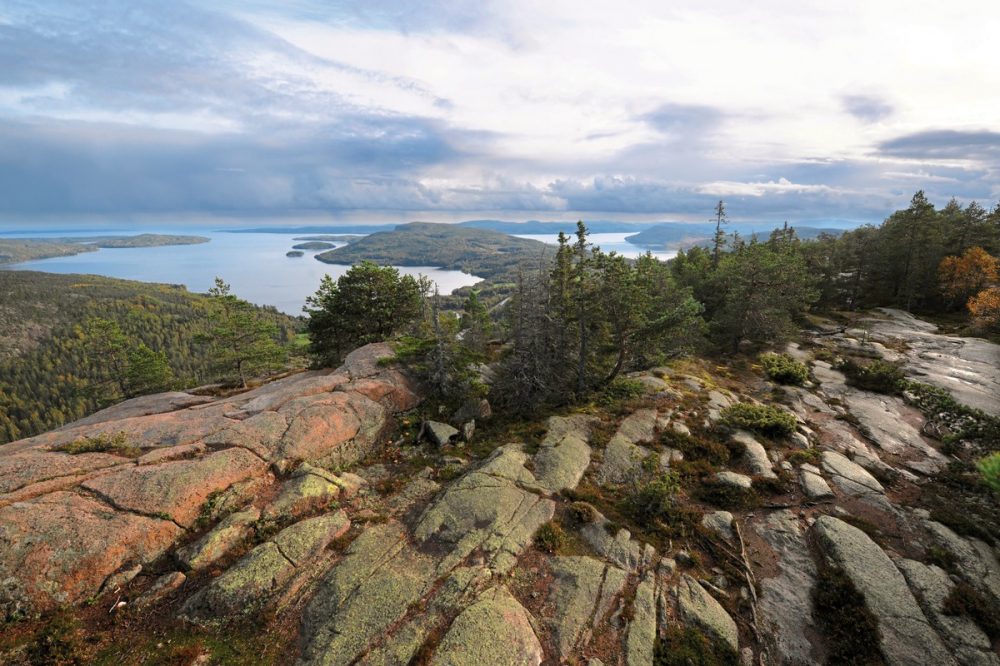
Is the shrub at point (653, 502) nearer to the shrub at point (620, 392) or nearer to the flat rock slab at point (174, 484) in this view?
the shrub at point (620, 392)

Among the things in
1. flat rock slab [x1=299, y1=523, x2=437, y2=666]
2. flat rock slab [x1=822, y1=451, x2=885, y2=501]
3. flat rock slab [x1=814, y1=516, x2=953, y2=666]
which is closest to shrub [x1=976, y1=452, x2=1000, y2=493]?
flat rock slab [x1=814, y1=516, x2=953, y2=666]

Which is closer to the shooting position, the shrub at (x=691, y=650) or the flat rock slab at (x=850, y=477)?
the shrub at (x=691, y=650)

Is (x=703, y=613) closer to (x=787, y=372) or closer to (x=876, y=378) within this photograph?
(x=787, y=372)

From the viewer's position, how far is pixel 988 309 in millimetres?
38312

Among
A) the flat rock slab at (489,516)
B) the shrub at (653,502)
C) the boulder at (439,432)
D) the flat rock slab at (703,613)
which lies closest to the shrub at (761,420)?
the shrub at (653,502)

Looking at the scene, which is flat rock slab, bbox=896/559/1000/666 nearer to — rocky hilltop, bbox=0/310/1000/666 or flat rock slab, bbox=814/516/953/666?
rocky hilltop, bbox=0/310/1000/666

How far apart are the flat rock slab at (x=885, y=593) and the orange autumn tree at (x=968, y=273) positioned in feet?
186

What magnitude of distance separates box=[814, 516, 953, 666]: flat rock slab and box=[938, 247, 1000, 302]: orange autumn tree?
56825mm

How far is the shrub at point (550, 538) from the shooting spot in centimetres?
1180

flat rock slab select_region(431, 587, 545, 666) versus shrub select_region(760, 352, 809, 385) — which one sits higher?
shrub select_region(760, 352, 809, 385)

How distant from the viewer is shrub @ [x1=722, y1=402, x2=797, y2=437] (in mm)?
18344

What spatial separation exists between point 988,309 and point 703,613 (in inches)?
2123

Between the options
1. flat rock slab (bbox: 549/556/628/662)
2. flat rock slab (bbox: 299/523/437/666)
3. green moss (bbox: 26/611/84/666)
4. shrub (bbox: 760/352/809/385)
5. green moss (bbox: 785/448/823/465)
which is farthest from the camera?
shrub (bbox: 760/352/809/385)

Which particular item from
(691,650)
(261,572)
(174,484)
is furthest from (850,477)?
(174,484)
